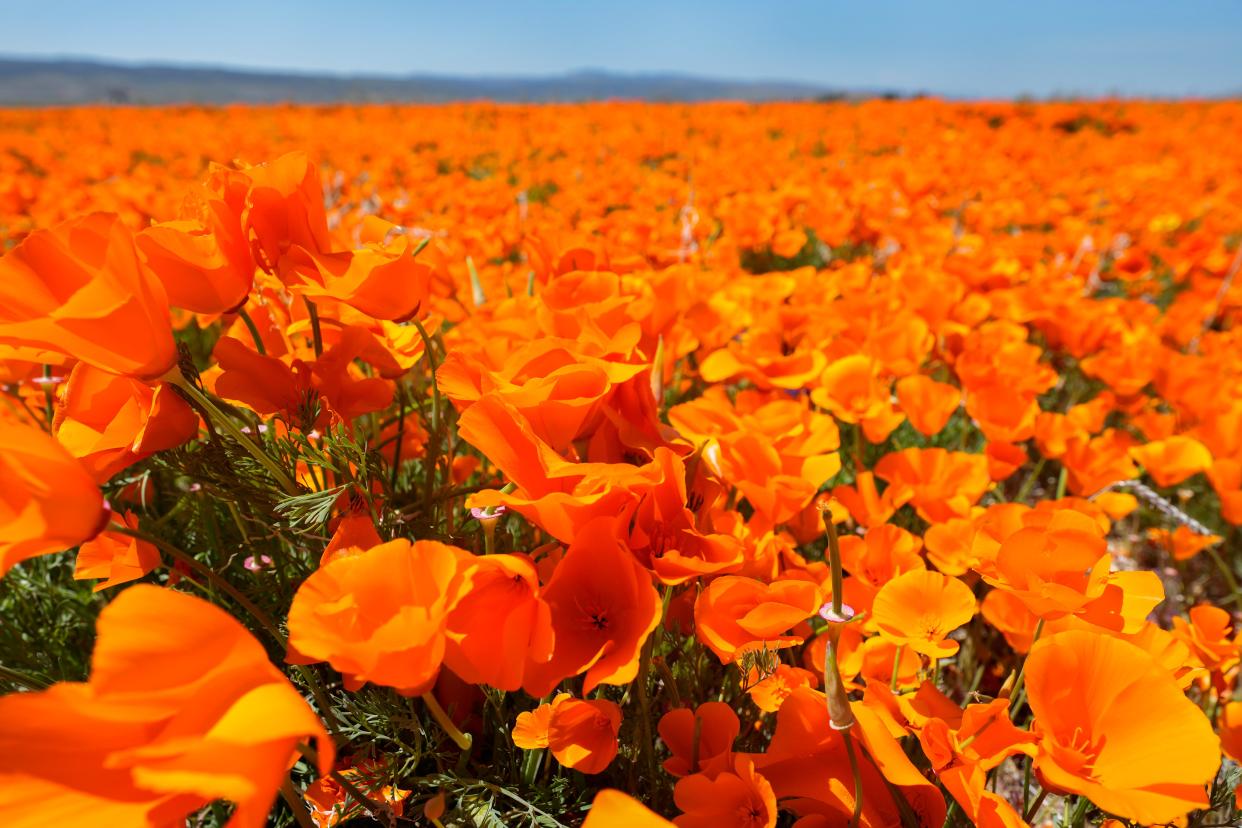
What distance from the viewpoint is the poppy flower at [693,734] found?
77 cm

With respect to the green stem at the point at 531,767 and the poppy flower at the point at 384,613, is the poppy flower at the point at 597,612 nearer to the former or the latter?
the poppy flower at the point at 384,613

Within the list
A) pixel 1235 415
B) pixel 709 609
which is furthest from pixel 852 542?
pixel 1235 415

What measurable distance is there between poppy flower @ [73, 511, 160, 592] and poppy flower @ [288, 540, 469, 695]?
0.32 meters

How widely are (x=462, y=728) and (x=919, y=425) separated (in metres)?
0.91

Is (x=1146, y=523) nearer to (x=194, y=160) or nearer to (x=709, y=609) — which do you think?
(x=709, y=609)

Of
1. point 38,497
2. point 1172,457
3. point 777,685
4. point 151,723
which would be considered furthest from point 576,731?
point 1172,457

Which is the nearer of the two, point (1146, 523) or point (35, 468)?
point (35, 468)

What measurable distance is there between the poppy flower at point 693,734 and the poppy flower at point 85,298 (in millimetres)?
622

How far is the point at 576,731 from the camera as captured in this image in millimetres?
684

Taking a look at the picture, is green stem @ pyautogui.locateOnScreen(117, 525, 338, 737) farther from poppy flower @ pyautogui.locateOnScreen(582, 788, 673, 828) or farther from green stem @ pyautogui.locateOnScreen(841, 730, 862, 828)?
green stem @ pyautogui.locateOnScreen(841, 730, 862, 828)

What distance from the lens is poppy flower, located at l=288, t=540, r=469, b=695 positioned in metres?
Result: 0.49

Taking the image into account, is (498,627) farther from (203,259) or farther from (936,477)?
(936,477)

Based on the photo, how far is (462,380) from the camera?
30.1 inches

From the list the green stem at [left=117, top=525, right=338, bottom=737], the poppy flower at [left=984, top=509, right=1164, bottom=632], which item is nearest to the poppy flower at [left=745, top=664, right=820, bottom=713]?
the poppy flower at [left=984, top=509, right=1164, bottom=632]
